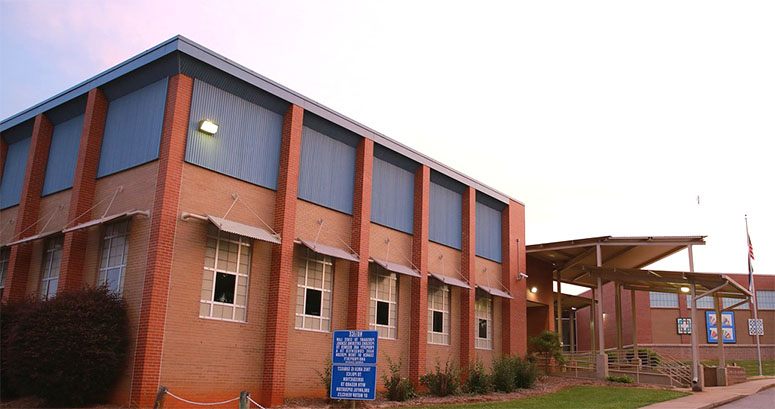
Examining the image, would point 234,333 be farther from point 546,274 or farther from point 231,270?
point 546,274

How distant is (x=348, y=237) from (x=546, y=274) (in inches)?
732

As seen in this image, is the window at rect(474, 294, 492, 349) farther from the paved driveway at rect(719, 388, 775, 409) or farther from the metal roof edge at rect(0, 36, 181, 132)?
the metal roof edge at rect(0, 36, 181, 132)

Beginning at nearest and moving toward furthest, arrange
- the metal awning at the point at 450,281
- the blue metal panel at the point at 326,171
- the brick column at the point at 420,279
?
the blue metal panel at the point at 326,171 → the brick column at the point at 420,279 → the metal awning at the point at 450,281

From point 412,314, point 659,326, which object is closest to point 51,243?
point 412,314

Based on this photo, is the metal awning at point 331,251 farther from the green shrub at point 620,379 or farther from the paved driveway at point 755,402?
the green shrub at point 620,379

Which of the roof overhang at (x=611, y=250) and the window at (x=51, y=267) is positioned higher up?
the roof overhang at (x=611, y=250)

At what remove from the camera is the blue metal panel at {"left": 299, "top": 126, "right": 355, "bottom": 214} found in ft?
76.2

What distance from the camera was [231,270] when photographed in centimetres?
2027

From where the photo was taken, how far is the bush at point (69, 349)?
16.7 meters

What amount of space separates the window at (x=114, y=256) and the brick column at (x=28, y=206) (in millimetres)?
4189

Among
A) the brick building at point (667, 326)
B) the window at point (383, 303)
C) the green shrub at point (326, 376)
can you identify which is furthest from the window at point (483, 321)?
the brick building at point (667, 326)

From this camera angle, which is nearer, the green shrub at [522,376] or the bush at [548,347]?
the green shrub at [522,376]

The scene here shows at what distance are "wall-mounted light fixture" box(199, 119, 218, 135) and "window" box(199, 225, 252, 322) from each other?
2.87m

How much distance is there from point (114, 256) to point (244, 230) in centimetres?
397
